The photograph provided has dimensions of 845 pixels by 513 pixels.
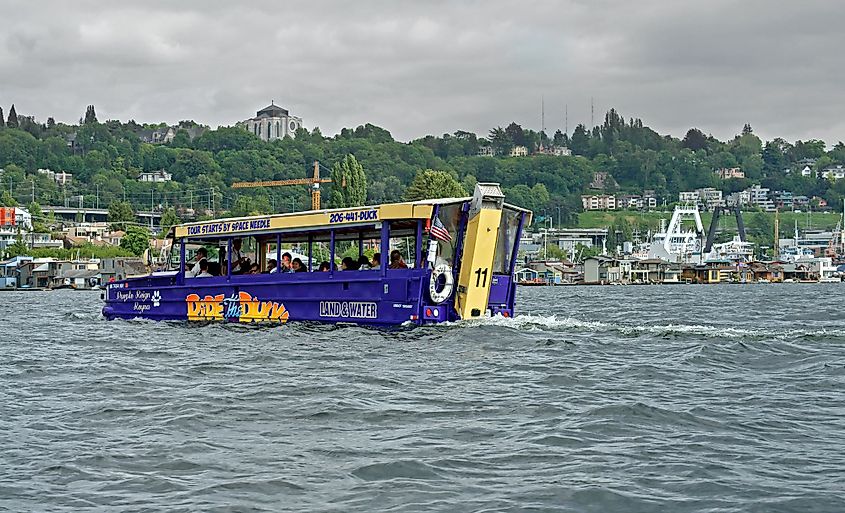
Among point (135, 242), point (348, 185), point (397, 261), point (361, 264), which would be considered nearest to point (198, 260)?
point (361, 264)

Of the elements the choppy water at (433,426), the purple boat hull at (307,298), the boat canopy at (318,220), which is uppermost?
the boat canopy at (318,220)

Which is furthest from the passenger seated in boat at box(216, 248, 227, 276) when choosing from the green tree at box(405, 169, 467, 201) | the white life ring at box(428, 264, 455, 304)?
the green tree at box(405, 169, 467, 201)

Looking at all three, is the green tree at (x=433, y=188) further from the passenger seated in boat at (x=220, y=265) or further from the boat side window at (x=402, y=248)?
the boat side window at (x=402, y=248)

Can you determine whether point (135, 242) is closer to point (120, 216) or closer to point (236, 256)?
point (120, 216)

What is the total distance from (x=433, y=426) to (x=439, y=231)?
11617 mm

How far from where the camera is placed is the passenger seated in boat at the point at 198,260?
29.1 meters

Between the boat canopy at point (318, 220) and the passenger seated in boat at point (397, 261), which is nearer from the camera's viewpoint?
the boat canopy at point (318, 220)

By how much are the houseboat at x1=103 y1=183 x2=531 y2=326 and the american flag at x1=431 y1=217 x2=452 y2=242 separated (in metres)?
0.02

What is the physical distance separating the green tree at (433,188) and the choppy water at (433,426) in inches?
3021

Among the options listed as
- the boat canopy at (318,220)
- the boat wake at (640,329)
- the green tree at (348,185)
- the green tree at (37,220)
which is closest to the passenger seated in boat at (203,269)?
the boat canopy at (318,220)

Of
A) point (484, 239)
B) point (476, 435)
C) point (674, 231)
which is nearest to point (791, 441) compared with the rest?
point (476, 435)

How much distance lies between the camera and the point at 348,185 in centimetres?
11431

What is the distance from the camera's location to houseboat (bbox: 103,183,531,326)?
23438mm

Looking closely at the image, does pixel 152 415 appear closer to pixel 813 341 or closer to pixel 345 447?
pixel 345 447
